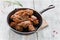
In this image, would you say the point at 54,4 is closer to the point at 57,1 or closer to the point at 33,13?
the point at 57,1

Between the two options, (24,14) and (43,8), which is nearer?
(24,14)

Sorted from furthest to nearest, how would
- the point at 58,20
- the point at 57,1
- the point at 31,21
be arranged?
the point at 57,1 → the point at 58,20 → the point at 31,21

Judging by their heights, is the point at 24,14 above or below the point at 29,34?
above

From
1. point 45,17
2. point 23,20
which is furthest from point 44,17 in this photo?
point 23,20

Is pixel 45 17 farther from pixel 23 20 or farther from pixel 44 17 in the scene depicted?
pixel 23 20

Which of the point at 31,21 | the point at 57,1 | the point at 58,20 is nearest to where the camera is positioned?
the point at 31,21

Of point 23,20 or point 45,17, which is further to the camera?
point 45,17

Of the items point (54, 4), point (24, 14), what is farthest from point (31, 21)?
point (54, 4)

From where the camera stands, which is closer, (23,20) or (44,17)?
(23,20)
